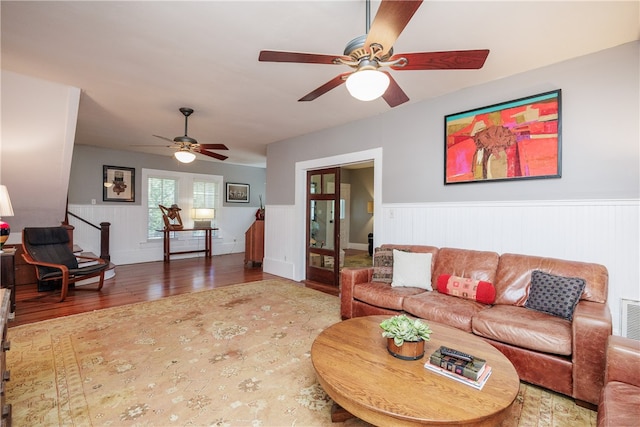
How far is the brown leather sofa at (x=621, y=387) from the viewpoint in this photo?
1.23 metres

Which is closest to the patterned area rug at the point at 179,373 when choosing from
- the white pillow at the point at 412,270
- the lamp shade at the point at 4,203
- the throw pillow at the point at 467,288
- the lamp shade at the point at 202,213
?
the throw pillow at the point at 467,288

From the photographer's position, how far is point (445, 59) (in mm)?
1823

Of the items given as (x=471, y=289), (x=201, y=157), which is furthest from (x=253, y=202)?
(x=471, y=289)

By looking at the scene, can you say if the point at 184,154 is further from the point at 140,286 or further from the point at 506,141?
the point at 506,141

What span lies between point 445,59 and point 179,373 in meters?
2.90

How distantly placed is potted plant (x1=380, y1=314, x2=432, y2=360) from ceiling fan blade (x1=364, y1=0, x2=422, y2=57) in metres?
1.63

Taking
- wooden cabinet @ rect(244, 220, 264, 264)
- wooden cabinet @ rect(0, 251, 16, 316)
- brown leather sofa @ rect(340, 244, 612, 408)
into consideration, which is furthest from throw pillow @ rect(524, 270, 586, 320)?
wooden cabinet @ rect(0, 251, 16, 316)

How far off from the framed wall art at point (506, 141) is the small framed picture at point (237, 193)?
6712 millimetres

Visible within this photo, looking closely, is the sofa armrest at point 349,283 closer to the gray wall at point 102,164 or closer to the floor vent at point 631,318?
the floor vent at point 631,318

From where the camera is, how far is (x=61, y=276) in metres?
3.96

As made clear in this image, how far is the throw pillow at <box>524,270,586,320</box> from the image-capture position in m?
2.20

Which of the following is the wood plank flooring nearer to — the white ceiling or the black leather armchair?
the black leather armchair

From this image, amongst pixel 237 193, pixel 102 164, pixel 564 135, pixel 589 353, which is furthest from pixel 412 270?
pixel 102 164

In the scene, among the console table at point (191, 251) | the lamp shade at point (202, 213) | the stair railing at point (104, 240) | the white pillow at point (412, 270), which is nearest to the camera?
the white pillow at point (412, 270)
